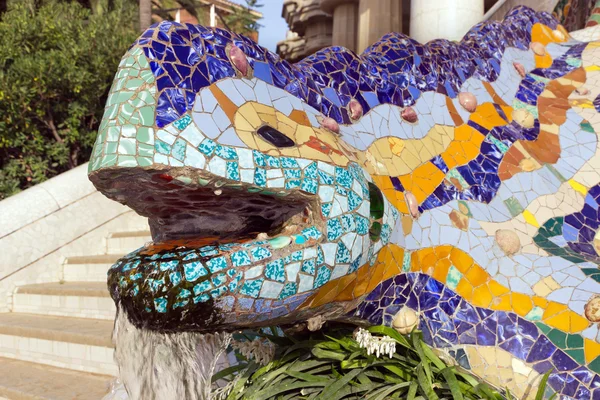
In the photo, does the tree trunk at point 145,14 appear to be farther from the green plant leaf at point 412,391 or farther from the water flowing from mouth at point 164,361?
the green plant leaf at point 412,391

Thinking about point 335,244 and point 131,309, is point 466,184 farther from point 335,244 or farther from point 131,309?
point 131,309

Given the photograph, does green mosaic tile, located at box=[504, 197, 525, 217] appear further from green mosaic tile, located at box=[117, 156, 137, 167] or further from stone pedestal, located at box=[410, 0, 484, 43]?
stone pedestal, located at box=[410, 0, 484, 43]

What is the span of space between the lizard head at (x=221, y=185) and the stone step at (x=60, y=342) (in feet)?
7.50

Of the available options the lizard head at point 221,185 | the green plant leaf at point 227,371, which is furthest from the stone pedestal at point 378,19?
the lizard head at point 221,185

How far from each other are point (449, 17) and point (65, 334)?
429cm

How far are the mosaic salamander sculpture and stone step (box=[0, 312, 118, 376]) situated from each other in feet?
7.54

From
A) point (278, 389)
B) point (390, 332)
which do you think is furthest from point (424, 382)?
point (278, 389)

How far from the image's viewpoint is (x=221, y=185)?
5.90 feet

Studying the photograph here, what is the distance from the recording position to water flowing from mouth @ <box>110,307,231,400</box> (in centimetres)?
218

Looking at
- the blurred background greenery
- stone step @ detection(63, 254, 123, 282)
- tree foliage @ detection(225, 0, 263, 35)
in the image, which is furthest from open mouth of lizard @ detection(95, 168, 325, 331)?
tree foliage @ detection(225, 0, 263, 35)

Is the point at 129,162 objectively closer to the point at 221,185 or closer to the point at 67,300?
the point at 221,185

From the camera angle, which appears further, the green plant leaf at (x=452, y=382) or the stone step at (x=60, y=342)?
the stone step at (x=60, y=342)

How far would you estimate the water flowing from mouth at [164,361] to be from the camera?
7.15 ft

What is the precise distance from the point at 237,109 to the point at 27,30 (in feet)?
22.7
